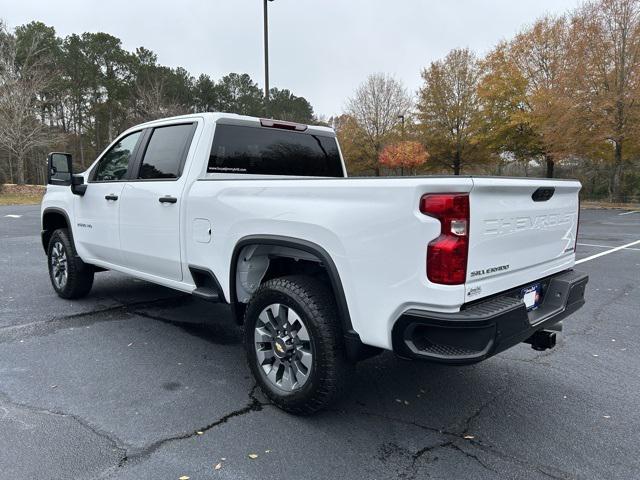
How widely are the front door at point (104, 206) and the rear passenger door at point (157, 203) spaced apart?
0.18 m

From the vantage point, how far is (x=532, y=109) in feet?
90.3

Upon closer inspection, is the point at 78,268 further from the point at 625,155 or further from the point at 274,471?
the point at 625,155

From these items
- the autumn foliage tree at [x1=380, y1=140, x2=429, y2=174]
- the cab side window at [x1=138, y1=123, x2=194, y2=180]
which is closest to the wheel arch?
the cab side window at [x1=138, y1=123, x2=194, y2=180]

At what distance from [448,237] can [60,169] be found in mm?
4417

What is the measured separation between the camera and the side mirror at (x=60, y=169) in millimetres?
4895

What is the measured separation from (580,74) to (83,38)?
127 ft

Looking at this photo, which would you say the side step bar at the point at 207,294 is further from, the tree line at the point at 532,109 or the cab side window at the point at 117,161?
the tree line at the point at 532,109

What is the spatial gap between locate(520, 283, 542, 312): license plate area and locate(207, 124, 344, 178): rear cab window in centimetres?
239

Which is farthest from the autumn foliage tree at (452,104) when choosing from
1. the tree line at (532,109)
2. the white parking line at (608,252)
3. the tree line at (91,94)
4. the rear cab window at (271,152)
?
the rear cab window at (271,152)

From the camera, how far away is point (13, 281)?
654 cm

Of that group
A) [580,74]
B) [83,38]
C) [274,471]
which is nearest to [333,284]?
[274,471]

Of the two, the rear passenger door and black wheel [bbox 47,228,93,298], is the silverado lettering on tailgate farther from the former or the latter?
black wheel [bbox 47,228,93,298]

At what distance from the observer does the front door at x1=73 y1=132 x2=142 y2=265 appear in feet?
14.7

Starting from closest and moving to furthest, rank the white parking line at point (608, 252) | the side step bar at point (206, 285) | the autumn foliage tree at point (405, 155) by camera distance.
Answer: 1. the side step bar at point (206, 285)
2. the white parking line at point (608, 252)
3. the autumn foliage tree at point (405, 155)
